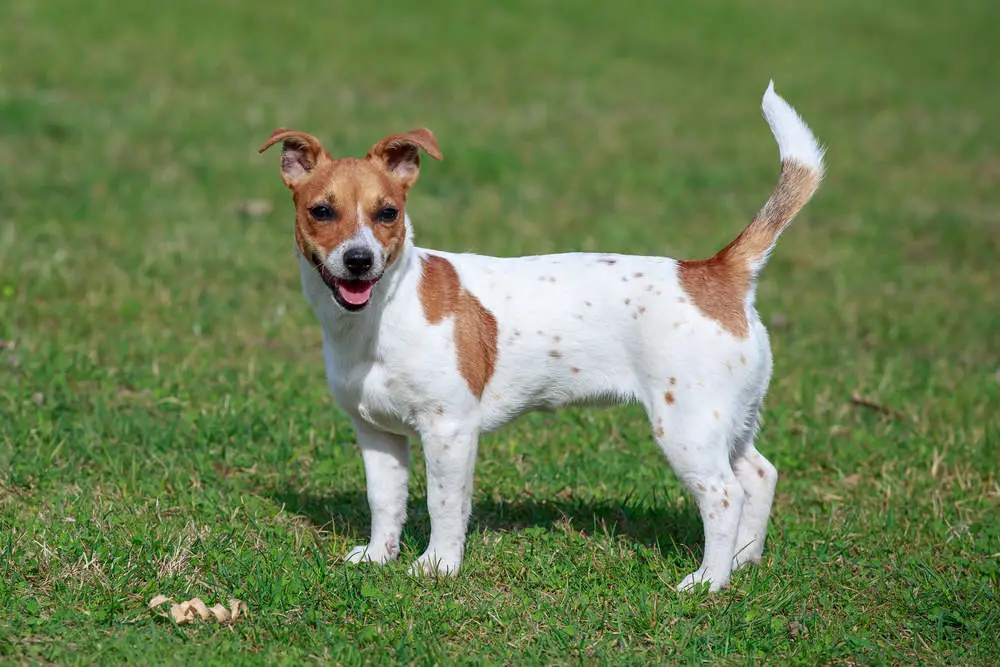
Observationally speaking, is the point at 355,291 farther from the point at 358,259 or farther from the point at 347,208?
the point at 347,208

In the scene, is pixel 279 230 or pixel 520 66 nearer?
pixel 279 230

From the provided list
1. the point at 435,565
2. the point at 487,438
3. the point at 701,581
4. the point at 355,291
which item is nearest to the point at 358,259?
the point at 355,291

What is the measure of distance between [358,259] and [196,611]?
1.47 m

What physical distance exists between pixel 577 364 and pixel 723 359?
61 centimetres

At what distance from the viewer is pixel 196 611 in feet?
15.4

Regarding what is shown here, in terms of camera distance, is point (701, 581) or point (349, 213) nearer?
point (349, 213)

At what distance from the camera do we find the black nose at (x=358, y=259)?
4793 mm

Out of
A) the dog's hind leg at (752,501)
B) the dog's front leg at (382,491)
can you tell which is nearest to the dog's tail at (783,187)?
the dog's hind leg at (752,501)

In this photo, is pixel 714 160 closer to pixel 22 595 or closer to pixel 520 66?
pixel 520 66

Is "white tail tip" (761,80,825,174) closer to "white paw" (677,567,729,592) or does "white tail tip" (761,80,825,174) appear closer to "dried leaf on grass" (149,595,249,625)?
"white paw" (677,567,729,592)

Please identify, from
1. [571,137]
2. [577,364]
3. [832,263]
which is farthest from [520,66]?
[577,364]

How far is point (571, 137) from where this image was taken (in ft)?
46.8

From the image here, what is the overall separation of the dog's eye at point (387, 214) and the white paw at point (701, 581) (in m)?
1.94

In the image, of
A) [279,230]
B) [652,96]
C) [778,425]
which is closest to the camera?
[778,425]
